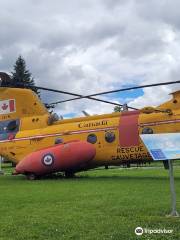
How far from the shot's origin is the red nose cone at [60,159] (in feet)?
67.2

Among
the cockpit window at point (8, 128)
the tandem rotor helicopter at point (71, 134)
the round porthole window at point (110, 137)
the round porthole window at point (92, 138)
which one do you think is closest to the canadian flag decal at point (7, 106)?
the tandem rotor helicopter at point (71, 134)

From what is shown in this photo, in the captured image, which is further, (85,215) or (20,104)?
(20,104)

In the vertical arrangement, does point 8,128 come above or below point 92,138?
above

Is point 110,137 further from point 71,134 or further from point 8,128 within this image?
point 8,128

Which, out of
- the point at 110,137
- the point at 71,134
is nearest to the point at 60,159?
the point at 71,134

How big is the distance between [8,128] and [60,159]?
15.3 ft

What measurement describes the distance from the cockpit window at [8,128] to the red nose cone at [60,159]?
3121mm

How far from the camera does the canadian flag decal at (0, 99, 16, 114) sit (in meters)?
23.7

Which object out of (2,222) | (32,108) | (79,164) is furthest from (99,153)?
(2,222)

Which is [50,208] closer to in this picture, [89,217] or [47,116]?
[89,217]

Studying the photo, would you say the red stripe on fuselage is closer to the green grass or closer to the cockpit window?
the cockpit window

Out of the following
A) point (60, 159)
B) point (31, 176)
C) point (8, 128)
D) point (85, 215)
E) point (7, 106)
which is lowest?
point (85, 215)

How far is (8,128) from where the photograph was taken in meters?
23.8

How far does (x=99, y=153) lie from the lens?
21156mm
